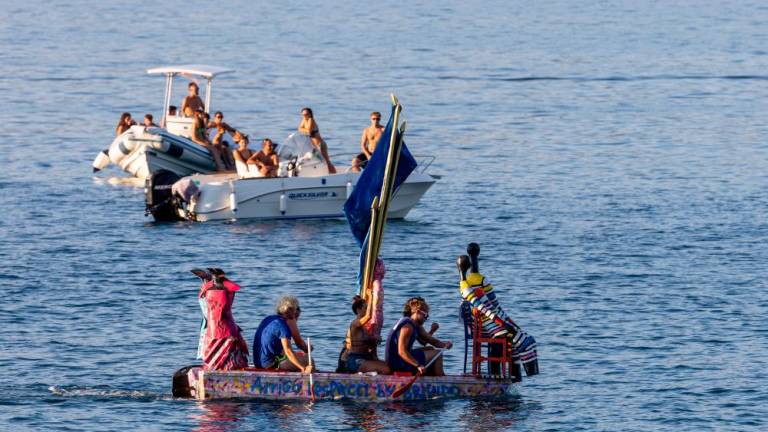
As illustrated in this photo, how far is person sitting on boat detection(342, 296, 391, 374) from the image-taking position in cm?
2050

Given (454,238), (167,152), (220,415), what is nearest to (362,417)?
(220,415)

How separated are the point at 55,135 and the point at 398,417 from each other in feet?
120

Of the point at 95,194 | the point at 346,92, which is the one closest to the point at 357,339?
the point at 95,194

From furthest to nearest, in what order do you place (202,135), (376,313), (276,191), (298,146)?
(202,135), (298,146), (276,191), (376,313)

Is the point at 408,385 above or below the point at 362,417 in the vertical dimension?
A: above

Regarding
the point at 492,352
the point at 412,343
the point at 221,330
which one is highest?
the point at 221,330

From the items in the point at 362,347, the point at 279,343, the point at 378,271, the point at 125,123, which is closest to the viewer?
the point at 279,343

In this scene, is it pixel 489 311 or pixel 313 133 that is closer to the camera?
pixel 489 311

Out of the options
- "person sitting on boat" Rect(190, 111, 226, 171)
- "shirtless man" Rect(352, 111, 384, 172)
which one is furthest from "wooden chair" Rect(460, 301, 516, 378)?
"person sitting on boat" Rect(190, 111, 226, 171)

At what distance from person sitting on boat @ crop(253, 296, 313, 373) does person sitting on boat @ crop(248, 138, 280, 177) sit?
48.0 ft

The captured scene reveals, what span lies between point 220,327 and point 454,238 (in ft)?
49.2

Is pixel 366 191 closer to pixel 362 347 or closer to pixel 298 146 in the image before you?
pixel 362 347

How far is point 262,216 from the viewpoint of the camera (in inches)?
1394

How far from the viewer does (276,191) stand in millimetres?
34938
